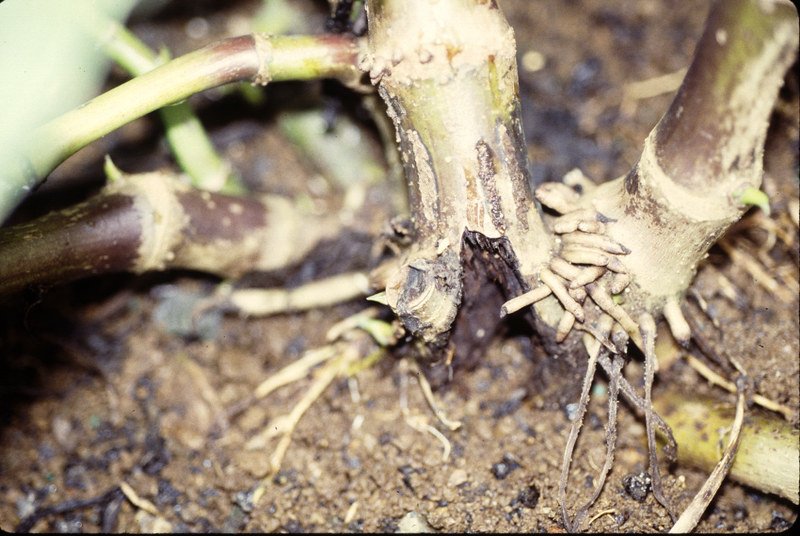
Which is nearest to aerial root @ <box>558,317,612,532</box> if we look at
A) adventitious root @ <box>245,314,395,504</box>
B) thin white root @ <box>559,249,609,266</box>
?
thin white root @ <box>559,249,609,266</box>

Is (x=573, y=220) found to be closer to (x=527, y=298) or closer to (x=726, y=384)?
(x=527, y=298)

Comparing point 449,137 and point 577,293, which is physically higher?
point 449,137

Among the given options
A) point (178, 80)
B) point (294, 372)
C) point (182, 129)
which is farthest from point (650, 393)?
point (182, 129)

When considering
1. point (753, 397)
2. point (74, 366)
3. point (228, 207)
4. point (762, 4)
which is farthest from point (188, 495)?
point (762, 4)

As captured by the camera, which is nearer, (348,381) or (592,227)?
(592,227)

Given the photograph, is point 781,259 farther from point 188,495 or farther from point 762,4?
point 188,495
